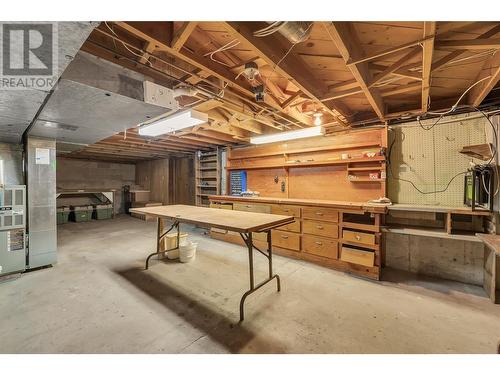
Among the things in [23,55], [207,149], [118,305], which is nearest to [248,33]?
[23,55]

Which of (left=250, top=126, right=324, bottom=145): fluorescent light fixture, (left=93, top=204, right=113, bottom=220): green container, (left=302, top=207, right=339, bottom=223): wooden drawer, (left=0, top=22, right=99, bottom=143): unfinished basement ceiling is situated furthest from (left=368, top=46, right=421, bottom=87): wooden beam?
(left=93, top=204, right=113, bottom=220): green container

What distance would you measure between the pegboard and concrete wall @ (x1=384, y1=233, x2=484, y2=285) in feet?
1.74

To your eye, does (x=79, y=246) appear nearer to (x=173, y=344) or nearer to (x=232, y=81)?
(x=173, y=344)

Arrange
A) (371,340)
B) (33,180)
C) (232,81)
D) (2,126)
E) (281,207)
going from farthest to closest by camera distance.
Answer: (281,207) < (33,180) < (2,126) < (232,81) < (371,340)

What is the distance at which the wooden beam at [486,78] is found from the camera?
1.76 meters

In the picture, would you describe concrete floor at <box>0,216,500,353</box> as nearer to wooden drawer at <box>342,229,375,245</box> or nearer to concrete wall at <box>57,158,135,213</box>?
wooden drawer at <box>342,229,375,245</box>

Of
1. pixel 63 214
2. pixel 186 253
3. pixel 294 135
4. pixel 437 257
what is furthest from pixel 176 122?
pixel 63 214

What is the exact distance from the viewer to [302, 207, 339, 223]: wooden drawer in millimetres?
3062

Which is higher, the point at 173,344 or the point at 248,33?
the point at 248,33

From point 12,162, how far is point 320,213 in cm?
464

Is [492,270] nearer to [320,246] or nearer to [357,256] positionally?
[357,256]

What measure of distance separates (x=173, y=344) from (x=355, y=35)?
8.93ft

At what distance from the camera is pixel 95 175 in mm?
8133

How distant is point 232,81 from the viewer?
2.02 meters
